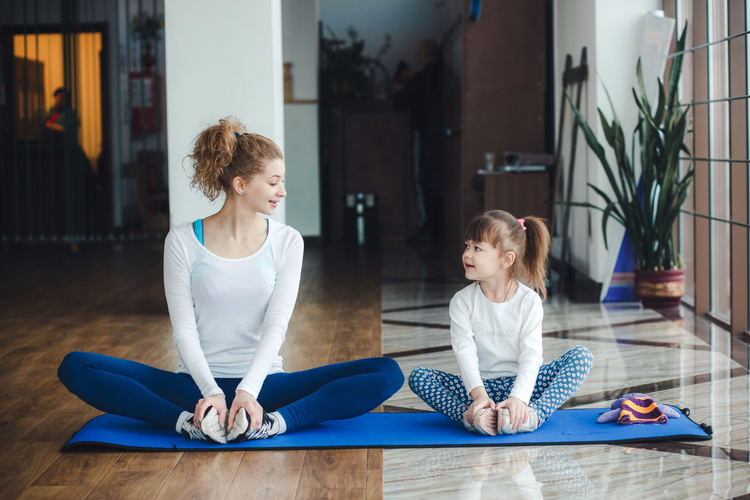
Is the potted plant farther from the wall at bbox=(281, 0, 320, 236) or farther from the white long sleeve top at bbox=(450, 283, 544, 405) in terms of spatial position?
the wall at bbox=(281, 0, 320, 236)

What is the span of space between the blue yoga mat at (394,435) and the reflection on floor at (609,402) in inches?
1.3

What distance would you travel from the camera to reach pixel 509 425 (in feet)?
5.84

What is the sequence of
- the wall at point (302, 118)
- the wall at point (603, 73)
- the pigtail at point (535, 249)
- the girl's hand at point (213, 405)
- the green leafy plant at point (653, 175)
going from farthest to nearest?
1. the wall at point (302, 118)
2. the wall at point (603, 73)
3. the green leafy plant at point (653, 175)
4. the pigtail at point (535, 249)
5. the girl's hand at point (213, 405)

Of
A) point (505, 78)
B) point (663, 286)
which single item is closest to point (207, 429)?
point (663, 286)

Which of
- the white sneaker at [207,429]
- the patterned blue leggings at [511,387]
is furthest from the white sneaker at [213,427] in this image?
the patterned blue leggings at [511,387]

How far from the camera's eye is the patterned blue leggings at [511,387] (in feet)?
6.11

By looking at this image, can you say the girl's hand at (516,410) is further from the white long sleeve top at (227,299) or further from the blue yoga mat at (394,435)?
the white long sleeve top at (227,299)

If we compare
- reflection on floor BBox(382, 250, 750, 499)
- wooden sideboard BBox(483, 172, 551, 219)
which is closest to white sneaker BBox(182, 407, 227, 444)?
reflection on floor BBox(382, 250, 750, 499)

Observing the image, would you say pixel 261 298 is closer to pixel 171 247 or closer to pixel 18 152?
pixel 171 247

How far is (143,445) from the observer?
5.76 feet

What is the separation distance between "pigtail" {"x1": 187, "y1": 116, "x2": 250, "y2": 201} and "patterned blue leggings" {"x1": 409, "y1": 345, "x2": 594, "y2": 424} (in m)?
0.71

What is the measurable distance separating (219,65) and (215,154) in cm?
184

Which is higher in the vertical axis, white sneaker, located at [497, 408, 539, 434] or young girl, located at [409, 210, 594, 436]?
young girl, located at [409, 210, 594, 436]

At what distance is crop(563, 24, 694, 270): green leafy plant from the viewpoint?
3.42m
